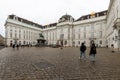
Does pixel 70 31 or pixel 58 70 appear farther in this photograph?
pixel 70 31

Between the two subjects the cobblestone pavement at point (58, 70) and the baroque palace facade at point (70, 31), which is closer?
the cobblestone pavement at point (58, 70)

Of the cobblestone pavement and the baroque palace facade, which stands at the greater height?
the baroque palace facade

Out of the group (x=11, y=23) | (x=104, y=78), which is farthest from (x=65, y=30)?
(x=104, y=78)

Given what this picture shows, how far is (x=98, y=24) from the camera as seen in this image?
6325cm

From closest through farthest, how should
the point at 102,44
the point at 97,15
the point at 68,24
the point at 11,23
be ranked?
the point at 102,44
the point at 97,15
the point at 11,23
the point at 68,24

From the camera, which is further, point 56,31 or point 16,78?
point 56,31

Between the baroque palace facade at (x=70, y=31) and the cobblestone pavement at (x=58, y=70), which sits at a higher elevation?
the baroque palace facade at (x=70, y=31)

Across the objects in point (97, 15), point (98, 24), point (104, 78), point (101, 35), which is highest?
point (97, 15)

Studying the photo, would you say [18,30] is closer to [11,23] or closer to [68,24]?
[11,23]

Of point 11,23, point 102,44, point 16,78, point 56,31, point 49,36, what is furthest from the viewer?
point 49,36

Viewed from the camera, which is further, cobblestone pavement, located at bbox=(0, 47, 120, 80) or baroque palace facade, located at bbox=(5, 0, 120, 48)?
baroque palace facade, located at bbox=(5, 0, 120, 48)

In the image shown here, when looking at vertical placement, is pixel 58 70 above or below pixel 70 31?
below

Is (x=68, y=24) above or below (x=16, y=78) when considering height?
above

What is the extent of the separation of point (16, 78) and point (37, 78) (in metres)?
0.90
